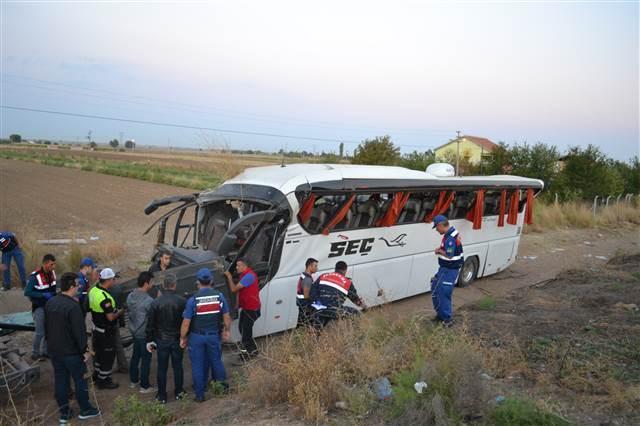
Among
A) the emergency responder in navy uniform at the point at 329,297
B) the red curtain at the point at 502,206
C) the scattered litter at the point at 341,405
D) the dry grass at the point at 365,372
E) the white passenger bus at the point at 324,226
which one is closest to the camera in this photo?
the dry grass at the point at 365,372

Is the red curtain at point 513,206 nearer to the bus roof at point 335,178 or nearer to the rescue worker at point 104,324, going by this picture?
the bus roof at point 335,178

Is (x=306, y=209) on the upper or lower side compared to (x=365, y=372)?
upper

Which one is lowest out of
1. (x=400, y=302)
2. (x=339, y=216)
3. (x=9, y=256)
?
(x=400, y=302)

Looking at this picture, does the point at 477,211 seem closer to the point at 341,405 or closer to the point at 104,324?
the point at 341,405

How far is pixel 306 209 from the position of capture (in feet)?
26.7

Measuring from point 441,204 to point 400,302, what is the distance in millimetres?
2402

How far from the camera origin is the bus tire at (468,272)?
12206 millimetres

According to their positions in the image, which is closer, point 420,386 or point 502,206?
point 420,386

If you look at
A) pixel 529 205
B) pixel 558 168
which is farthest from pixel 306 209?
pixel 558 168

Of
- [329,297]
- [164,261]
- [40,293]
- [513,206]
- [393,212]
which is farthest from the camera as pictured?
[513,206]

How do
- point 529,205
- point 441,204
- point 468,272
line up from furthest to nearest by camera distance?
point 529,205 < point 468,272 < point 441,204

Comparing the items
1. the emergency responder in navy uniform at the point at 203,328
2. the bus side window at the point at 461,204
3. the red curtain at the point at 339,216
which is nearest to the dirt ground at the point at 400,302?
the emergency responder in navy uniform at the point at 203,328

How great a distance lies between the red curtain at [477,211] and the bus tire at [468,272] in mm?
996

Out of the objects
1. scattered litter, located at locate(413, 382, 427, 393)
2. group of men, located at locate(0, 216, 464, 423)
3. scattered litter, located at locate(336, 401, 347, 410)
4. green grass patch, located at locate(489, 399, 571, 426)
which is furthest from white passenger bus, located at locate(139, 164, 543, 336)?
green grass patch, located at locate(489, 399, 571, 426)
